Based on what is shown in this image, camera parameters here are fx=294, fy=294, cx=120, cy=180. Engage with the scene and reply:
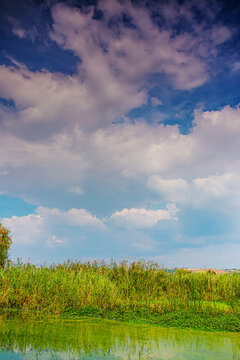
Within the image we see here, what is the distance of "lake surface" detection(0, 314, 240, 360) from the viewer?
5.03 metres

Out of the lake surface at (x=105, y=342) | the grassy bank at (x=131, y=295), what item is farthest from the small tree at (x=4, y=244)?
the lake surface at (x=105, y=342)

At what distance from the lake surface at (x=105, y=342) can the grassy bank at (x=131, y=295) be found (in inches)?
47.1

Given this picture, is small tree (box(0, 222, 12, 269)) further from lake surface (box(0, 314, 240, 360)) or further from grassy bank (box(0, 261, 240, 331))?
lake surface (box(0, 314, 240, 360))

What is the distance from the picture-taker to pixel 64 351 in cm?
509

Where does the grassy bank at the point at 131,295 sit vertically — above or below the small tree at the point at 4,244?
below

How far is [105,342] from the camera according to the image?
5.74 metres

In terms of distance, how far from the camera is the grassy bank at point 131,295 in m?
8.66

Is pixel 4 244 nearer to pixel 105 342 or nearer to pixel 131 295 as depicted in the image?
pixel 131 295

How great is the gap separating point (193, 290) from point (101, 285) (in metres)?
4.45

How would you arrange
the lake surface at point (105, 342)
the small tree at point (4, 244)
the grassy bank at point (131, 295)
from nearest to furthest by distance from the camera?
1. the lake surface at point (105, 342)
2. the grassy bank at point (131, 295)
3. the small tree at point (4, 244)

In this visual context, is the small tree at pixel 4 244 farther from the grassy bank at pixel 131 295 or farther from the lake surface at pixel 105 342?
the lake surface at pixel 105 342

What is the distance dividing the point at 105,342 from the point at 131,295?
6.61 meters

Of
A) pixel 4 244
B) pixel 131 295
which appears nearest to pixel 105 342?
pixel 131 295

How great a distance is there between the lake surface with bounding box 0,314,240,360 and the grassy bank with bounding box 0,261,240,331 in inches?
47.1
